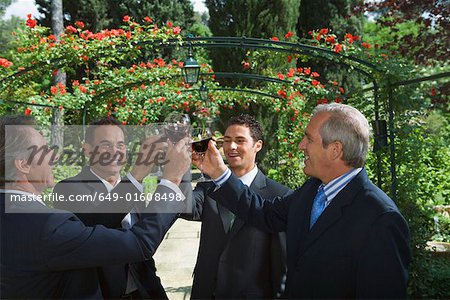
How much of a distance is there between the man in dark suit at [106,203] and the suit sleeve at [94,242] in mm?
316

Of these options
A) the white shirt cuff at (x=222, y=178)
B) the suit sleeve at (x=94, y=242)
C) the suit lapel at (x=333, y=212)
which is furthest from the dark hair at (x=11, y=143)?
the suit lapel at (x=333, y=212)

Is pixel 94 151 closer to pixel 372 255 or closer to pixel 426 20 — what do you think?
pixel 372 255

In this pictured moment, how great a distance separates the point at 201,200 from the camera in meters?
3.12

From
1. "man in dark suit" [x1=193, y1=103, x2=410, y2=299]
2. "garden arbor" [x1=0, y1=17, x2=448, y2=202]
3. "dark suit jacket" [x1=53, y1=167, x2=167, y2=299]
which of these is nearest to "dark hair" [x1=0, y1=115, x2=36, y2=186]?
"dark suit jacket" [x1=53, y1=167, x2=167, y2=299]

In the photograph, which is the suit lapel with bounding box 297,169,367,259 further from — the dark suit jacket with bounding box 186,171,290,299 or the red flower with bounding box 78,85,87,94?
the red flower with bounding box 78,85,87,94

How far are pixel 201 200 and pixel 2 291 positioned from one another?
1.47m

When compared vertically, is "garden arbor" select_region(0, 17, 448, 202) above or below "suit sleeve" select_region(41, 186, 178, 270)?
above

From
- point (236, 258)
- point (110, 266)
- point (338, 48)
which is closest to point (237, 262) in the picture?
point (236, 258)

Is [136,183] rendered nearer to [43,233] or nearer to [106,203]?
[106,203]

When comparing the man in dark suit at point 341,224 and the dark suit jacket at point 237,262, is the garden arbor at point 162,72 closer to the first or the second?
the dark suit jacket at point 237,262

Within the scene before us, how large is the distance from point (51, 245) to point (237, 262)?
1129 mm

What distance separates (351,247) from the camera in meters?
1.95

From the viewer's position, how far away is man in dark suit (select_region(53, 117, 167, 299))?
252 cm

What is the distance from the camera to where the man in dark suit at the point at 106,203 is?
2.52 m
